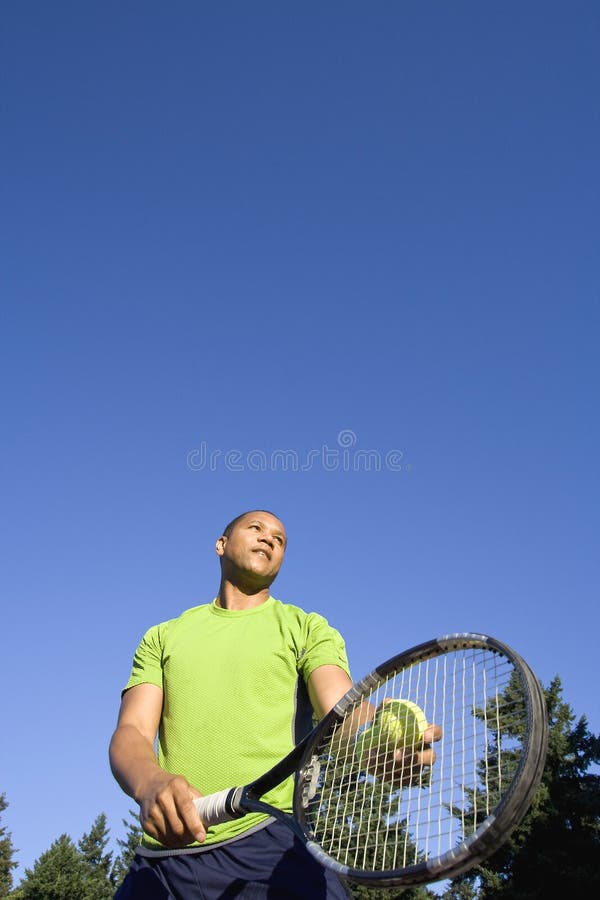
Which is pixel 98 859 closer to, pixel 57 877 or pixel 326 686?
pixel 57 877

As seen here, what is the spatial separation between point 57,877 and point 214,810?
52273mm

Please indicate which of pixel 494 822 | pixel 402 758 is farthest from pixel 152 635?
pixel 494 822

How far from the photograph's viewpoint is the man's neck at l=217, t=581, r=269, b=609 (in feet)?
14.4

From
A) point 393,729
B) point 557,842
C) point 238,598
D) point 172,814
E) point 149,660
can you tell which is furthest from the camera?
point 557,842

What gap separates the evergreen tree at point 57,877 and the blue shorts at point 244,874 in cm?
5139

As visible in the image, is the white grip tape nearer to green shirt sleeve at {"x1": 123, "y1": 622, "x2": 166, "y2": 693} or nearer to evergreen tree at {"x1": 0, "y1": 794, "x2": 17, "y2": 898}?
green shirt sleeve at {"x1": 123, "y1": 622, "x2": 166, "y2": 693}

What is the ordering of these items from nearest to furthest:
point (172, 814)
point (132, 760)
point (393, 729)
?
point (172, 814)
point (393, 729)
point (132, 760)

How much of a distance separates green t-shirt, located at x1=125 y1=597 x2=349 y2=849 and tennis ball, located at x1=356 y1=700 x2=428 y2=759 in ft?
2.14

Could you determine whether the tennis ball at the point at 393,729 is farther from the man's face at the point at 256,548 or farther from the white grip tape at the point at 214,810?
the man's face at the point at 256,548

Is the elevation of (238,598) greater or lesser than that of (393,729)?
greater

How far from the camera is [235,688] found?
3.71 m

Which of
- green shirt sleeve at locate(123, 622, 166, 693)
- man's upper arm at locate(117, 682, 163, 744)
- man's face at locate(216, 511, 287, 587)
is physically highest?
man's face at locate(216, 511, 287, 587)

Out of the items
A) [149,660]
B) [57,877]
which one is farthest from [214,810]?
[57,877]

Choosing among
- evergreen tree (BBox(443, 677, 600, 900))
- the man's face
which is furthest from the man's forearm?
evergreen tree (BBox(443, 677, 600, 900))
